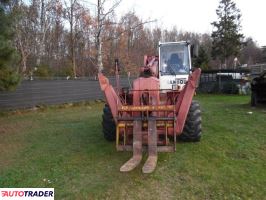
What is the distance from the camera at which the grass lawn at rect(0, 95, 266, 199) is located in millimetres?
5352

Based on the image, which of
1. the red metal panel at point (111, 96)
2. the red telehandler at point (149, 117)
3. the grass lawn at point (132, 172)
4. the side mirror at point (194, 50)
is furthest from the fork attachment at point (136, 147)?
the side mirror at point (194, 50)

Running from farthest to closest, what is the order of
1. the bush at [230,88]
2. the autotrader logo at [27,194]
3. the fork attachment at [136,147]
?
the bush at [230,88]
the fork attachment at [136,147]
the autotrader logo at [27,194]

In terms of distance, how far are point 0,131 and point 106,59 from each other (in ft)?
76.6

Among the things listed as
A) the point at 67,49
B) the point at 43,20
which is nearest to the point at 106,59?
the point at 67,49

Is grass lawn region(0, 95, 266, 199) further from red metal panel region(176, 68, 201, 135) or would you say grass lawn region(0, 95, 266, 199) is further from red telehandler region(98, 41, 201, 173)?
red metal panel region(176, 68, 201, 135)

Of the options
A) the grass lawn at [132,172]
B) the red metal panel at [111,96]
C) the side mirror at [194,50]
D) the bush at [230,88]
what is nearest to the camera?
the grass lawn at [132,172]

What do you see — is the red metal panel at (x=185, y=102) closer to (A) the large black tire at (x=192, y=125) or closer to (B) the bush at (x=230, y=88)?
(A) the large black tire at (x=192, y=125)

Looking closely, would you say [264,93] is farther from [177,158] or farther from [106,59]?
[106,59]

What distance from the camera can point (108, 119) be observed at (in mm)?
8406

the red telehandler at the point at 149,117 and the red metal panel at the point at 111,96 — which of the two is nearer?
the red telehandler at the point at 149,117

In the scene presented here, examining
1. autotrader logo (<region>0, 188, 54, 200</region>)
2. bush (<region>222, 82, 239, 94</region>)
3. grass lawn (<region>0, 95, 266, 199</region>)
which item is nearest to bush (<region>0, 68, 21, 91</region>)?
grass lawn (<region>0, 95, 266, 199</region>)

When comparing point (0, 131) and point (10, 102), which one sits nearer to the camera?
point (0, 131)

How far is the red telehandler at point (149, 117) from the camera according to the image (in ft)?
21.5

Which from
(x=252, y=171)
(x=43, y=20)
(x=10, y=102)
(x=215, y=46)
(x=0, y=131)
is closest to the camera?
(x=252, y=171)
